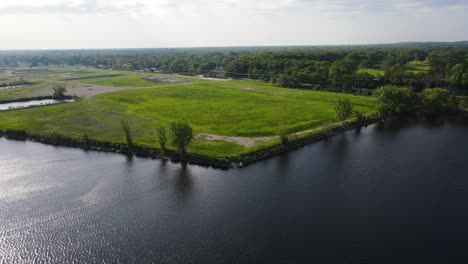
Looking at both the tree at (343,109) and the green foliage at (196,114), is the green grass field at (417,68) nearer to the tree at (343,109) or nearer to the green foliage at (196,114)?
the green foliage at (196,114)

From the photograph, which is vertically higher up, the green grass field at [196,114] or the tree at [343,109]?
the tree at [343,109]

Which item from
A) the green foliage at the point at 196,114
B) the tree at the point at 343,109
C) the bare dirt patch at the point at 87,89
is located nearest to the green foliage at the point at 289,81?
the green foliage at the point at 196,114

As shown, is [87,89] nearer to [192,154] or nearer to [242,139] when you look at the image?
[242,139]

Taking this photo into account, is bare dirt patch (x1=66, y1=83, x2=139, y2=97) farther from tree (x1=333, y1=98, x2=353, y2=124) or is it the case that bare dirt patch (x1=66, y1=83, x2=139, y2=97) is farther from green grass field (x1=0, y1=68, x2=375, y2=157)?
tree (x1=333, y1=98, x2=353, y2=124)

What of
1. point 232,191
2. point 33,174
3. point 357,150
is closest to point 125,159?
point 33,174

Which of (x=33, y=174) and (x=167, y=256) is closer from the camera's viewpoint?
(x=167, y=256)

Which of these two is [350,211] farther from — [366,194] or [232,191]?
[232,191]

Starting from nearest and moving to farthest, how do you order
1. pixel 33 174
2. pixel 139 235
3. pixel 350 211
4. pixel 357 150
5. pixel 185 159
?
1. pixel 139 235
2. pixel 350 211
3. pixel 33 174
4. pixel 185 159
5. pixel 357 150

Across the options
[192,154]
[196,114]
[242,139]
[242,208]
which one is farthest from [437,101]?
[242,208]
